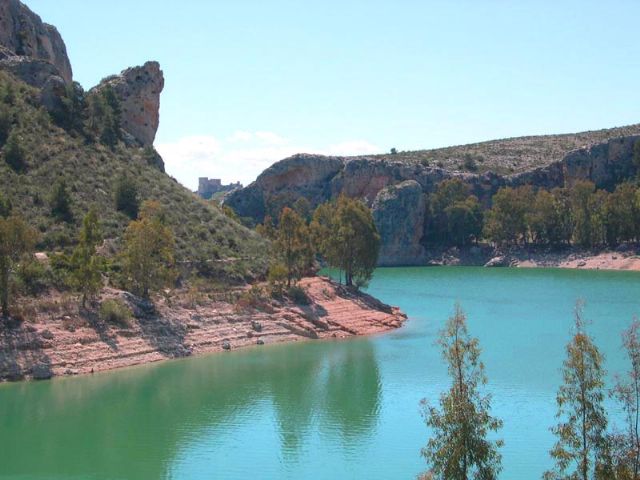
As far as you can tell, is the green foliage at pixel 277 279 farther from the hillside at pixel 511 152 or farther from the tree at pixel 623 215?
the hillside at pixel 511 152

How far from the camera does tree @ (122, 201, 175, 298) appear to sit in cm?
4678

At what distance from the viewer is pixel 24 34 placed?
76.1 m

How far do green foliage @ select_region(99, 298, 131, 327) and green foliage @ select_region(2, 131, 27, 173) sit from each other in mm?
16593

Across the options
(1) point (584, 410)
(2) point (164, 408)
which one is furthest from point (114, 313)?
(1) point (584, 410)

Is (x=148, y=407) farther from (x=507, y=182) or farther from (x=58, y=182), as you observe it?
(x=507, y=182)

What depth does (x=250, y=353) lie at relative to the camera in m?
46.0

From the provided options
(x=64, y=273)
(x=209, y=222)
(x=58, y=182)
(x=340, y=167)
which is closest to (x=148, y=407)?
(x=64, y=273)

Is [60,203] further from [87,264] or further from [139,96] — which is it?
[139,96]

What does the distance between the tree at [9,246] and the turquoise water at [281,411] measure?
601 centimetres

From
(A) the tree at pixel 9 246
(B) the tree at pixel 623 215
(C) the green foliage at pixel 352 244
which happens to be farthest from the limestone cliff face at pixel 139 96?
(B) the tree at pixel 623 215

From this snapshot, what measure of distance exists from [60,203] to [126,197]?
591 centimetres

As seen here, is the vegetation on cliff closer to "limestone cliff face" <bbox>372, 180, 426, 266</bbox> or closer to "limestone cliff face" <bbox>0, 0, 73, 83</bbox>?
"limestone cliff face" <bbox>0, 0, 73, 83</bbox>

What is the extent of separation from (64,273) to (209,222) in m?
18.3

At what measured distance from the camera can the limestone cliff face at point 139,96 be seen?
7319 cm
